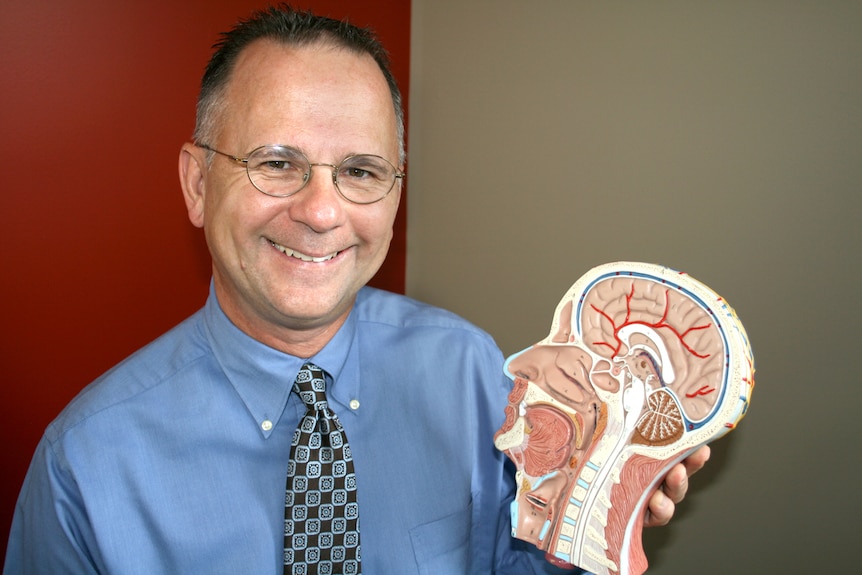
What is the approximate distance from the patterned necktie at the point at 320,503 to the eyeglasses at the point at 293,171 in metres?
0.40

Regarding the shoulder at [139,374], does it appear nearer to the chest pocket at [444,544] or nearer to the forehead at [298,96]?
the forehead at [298,96]

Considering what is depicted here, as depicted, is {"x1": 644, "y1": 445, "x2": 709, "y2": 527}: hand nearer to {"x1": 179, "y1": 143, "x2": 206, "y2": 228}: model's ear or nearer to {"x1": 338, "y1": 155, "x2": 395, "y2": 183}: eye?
{"x1": 338, "y1": 155, "x2": 395, "y2": 183}: eye

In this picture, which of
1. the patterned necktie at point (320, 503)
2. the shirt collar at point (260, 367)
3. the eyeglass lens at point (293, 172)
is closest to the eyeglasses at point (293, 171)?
the eyeglass lens at point (293, 172)

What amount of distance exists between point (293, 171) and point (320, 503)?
590mm

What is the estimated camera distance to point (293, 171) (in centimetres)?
115

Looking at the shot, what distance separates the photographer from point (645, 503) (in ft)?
3.32

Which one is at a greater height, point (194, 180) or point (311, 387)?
point (194, 180)

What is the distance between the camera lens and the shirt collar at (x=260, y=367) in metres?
1.21

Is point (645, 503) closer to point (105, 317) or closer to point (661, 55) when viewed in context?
point (661, 55)

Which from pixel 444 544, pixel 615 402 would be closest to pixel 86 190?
pixel 444 544

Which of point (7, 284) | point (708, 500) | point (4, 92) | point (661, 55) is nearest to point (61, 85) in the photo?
point (4, 92)

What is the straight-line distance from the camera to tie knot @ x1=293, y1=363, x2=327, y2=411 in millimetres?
1220

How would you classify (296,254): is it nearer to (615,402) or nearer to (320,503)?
(320,503)

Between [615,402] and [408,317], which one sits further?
[408,317]
